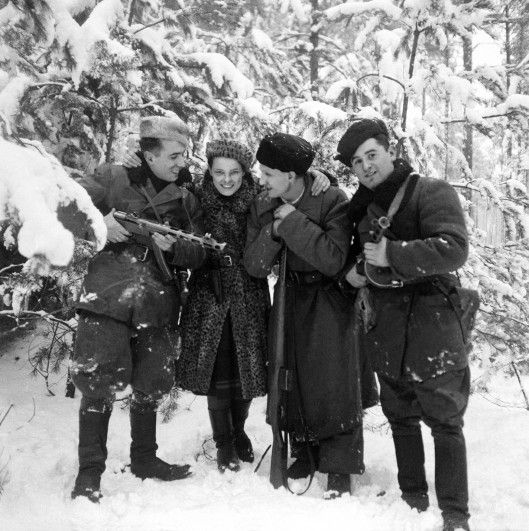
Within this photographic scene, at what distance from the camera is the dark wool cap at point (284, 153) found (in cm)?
334

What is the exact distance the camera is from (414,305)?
2.89m

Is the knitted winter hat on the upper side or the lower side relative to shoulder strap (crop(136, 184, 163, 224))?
upper

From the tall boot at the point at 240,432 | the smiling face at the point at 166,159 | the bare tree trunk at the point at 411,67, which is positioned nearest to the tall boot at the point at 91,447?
the tall boot at the point at 240,432

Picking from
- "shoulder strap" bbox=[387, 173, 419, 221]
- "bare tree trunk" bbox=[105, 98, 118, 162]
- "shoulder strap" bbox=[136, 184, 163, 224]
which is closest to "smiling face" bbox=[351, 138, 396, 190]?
"shoulder strap" bbox=[387, 173, 419, 221]

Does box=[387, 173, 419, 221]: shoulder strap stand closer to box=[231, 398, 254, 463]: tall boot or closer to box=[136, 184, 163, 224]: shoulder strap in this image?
box=[136, 184, 163, 224]: shoulder strap

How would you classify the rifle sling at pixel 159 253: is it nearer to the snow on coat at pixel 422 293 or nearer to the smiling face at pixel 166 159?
the smiling face at pixel 166 159

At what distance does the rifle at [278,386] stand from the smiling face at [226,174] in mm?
603

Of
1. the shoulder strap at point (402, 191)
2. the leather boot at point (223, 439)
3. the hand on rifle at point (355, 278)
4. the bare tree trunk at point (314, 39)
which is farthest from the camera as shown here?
the bare tree trunk at point (314, 39)

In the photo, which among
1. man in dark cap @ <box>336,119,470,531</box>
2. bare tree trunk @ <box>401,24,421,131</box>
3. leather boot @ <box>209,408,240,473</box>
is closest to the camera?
man in dark cap @ <box>336,119,470,531</box>

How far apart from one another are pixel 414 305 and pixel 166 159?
194 centimetres

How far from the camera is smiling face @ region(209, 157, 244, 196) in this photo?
3.55 metres

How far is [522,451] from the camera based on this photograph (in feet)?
12.3

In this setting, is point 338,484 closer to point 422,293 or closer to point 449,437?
point 449,437

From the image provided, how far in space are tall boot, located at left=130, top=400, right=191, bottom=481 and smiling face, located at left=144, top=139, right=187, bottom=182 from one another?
5.36ft
